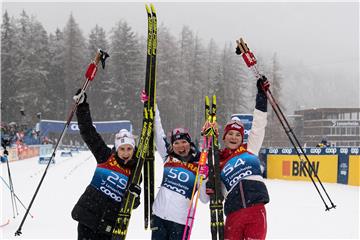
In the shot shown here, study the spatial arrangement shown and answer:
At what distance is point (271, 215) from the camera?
8.69m

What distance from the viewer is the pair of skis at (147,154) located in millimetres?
3903

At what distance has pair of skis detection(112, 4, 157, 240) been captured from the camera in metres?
3.90

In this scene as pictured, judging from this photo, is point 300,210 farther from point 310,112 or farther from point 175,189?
point 310,112

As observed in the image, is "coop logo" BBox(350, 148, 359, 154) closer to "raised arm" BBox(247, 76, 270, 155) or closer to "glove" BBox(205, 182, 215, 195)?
"raised arm" BBox(247, 76, 270, 155)

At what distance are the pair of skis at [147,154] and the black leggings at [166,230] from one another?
0.30 metres

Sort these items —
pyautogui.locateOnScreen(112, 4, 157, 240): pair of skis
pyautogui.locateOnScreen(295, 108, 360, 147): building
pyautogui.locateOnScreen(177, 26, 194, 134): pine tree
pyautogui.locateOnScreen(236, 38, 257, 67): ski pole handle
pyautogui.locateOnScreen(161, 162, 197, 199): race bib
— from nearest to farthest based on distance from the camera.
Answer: pyautogui.locateOnScreen(112, 4, 157, 240): pair of skis
pyautogui.locateOnScreen(161, 162, 197, 199): race bib
pyautogui.locateOnScreen(236, 38, 257, 67): ski pole handle
pyautogui.locateOnScreen(295, 108, 360, 147): building
pyautogui.locateOnScreen(177, 26, 194, 134): pine tree

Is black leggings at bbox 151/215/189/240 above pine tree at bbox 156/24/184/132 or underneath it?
underneath

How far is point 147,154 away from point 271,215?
5.12 metres

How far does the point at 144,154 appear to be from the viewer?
4.21 metres

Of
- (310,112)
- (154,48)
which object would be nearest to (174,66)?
(310,112)

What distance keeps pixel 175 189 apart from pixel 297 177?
12.0 meters

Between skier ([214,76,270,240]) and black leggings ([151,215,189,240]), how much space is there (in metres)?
0.47

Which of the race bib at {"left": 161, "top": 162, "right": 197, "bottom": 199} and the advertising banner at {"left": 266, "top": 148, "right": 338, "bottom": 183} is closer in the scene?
the race bib at {"left": 161, "top": 162, "right": 197, "bottom": 199}

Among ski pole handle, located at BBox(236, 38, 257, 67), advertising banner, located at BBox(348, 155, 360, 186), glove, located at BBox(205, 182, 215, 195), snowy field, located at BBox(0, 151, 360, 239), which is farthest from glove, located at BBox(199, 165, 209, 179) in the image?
advertising banner, located at BBox(348, 155, 360, 186)
